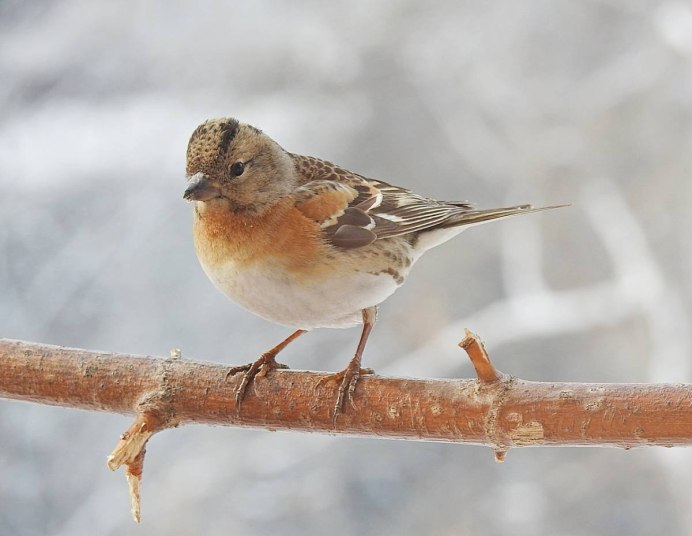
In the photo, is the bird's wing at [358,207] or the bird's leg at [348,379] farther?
the bird's wing at [358,207]

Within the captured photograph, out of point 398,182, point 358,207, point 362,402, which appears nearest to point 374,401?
point 362,402

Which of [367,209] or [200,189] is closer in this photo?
[200,189]

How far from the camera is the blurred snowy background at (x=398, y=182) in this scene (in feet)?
5.59

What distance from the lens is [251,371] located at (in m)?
1.05

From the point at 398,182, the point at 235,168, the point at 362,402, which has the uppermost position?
the point at 398,182

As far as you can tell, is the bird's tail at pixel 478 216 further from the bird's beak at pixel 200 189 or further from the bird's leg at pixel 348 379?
the bird's beak at pixel 200 189

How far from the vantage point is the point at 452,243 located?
6.11ft

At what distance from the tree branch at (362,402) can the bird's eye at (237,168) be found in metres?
0.24

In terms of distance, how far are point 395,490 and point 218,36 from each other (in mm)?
1029

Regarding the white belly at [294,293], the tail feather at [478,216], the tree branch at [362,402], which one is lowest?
the tree branch at [362,402]

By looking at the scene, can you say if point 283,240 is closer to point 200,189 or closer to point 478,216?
point 200,189

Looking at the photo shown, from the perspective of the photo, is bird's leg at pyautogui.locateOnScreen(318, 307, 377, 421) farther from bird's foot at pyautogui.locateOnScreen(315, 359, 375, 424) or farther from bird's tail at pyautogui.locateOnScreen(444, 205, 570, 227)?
bird's tail at pyautogui.locateOnScreen(444, 205, 570, 227)

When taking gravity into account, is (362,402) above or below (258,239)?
below

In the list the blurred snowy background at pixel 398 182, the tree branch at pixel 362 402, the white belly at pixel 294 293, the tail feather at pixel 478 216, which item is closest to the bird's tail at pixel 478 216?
the tail feather at pixel 478 216
